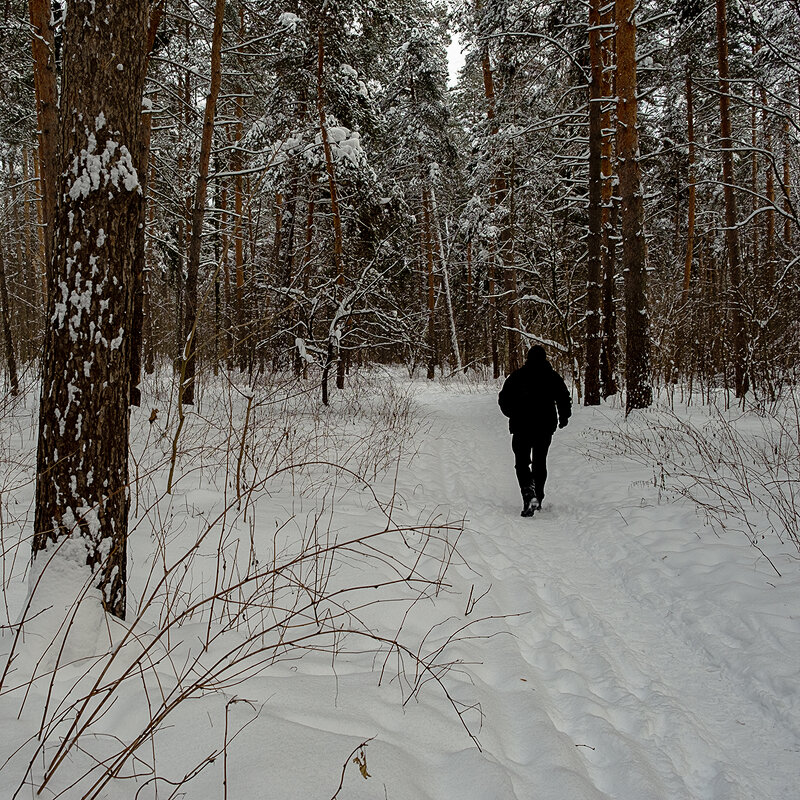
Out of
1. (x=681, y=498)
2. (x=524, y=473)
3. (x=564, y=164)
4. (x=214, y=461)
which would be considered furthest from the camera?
(x=564, y=164)

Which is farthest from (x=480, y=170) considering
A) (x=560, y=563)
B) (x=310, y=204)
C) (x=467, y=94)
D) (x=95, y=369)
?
(x=95, y=369)

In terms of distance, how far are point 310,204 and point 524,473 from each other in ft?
36.3

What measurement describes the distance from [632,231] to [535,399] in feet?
17.9

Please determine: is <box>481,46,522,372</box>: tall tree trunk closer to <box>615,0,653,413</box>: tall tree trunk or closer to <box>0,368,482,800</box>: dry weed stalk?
<box>615,0,653,413</box>: tall tree trunk

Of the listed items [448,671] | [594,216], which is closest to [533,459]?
[448,671]

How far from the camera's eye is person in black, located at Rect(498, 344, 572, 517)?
6.14 m

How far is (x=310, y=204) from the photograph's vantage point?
14.2 meters

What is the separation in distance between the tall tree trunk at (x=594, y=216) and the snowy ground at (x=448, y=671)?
685 cm

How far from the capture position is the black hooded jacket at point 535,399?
6.17 metres

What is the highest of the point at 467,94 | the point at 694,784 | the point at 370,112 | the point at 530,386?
the point at 467,94

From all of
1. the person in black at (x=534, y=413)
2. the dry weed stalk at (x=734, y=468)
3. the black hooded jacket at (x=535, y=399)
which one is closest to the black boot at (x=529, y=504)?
the person in black at (x=534, y=413)

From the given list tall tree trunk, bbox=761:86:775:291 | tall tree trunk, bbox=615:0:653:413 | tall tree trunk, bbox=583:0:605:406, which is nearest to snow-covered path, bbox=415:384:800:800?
A: tall tree trunk, bbox=615:0:653:413

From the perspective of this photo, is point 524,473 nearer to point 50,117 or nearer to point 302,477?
point 302,477

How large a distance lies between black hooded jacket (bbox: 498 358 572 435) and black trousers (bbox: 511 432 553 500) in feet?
0.24
